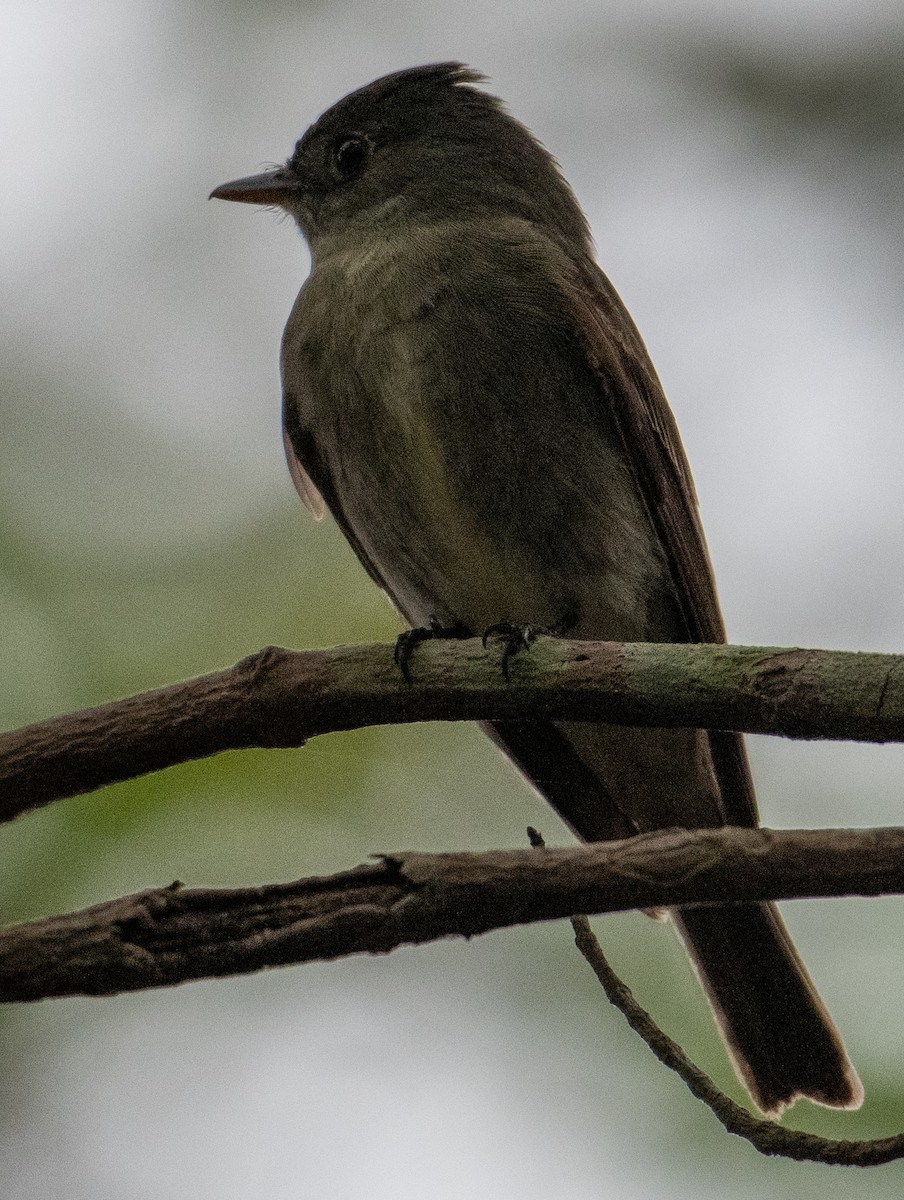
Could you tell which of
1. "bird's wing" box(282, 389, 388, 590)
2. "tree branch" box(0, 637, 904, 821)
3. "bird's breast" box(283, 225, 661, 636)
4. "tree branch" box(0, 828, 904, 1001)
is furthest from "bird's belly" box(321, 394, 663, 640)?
"tree branch" box(0, 828, 904, 1001)

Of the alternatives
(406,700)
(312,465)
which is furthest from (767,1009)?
(312,465)

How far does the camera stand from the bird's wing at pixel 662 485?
3.99 m

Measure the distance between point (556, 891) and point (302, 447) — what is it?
Answer: 246 cm

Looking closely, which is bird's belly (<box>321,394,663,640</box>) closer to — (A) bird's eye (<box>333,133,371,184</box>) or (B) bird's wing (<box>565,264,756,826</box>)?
(B) bird's wing (<box>565,264,756,826</box>)

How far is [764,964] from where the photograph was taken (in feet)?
13.0

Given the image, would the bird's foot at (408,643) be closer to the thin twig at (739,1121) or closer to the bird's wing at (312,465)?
the bird's wing at (312,465)

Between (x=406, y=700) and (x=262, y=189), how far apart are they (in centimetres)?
288

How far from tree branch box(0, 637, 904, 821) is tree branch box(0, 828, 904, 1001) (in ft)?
0.96

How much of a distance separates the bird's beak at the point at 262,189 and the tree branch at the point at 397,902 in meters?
3.35

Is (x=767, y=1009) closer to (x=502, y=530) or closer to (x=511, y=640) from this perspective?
(x=502, y=530)

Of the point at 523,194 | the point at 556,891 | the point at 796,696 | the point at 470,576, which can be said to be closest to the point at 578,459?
the point at 470,576

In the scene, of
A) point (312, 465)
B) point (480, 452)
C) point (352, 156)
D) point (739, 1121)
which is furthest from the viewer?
point (352, 156)

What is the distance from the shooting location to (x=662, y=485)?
4105 mm

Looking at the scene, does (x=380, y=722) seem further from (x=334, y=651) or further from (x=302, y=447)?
(x=302, y=447)
